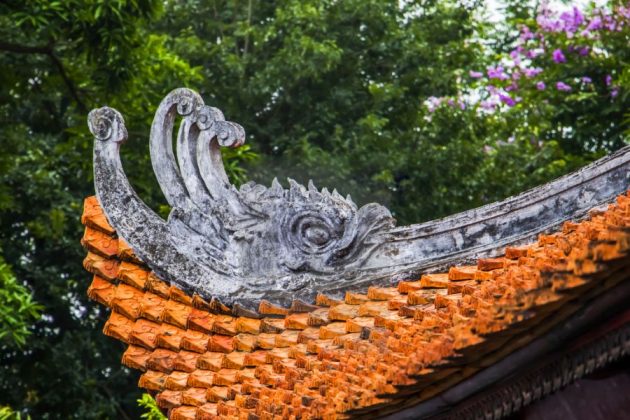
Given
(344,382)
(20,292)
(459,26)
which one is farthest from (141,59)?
(344,382)

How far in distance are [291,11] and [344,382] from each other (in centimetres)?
1058

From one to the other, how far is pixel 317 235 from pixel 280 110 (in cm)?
950

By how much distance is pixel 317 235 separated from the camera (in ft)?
17.8

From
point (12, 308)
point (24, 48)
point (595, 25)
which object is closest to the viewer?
point (12, 308)

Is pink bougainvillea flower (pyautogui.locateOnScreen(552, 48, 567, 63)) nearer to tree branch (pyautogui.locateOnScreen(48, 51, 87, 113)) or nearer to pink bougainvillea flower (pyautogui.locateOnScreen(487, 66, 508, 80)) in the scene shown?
pink bougainvillea flower (pyautogui.locateOnScreen(487, 66, 508, 80))

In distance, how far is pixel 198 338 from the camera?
5496mm

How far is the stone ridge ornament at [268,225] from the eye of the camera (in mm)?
5086

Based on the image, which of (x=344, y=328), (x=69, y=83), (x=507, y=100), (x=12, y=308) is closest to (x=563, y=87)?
(x=507, y=100)

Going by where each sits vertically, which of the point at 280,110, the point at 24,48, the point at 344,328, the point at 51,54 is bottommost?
the point at 344,328

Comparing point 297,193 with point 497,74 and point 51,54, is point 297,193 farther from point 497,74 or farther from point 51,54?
point 497,74

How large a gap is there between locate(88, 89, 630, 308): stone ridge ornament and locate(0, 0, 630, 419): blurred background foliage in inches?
188

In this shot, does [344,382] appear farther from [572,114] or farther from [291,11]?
[291,11]

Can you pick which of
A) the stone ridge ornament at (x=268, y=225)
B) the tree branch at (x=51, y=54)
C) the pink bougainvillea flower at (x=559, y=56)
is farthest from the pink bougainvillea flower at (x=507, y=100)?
the stone ridge ornament at (x=268, y=225)

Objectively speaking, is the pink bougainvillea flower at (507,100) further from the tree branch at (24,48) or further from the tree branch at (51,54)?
the tree branch at (24,48)
